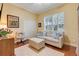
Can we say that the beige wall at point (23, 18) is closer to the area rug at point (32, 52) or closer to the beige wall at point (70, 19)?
the beige wall at point (70, 19)

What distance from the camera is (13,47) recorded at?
191cm

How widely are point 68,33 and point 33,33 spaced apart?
93 cm

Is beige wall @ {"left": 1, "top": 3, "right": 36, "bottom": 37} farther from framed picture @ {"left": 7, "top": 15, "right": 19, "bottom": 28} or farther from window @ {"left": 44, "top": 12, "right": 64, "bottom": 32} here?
window @ {"left": 44, "top": 12, "right": 64, "bottom": 32}

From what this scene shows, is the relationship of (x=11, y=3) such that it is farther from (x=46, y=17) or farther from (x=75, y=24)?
(x=75, y=24)

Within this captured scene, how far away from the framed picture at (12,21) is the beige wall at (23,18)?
7 centimetres

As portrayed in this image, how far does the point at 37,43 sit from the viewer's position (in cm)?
209

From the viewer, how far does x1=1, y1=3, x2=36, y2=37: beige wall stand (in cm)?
184

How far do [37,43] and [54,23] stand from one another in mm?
699

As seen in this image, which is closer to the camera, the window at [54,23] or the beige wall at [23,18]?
the beige wall at [23,18]

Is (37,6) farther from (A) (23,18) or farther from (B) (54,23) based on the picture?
(B) (54,23)

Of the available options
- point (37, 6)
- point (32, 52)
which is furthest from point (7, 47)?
point (37, 6)

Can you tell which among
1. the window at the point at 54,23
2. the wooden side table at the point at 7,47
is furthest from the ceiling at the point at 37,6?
the wooden side table at the point at 7,47

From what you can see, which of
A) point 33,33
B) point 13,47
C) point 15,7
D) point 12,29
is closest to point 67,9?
point 33,33

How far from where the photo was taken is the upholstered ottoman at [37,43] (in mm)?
2012
